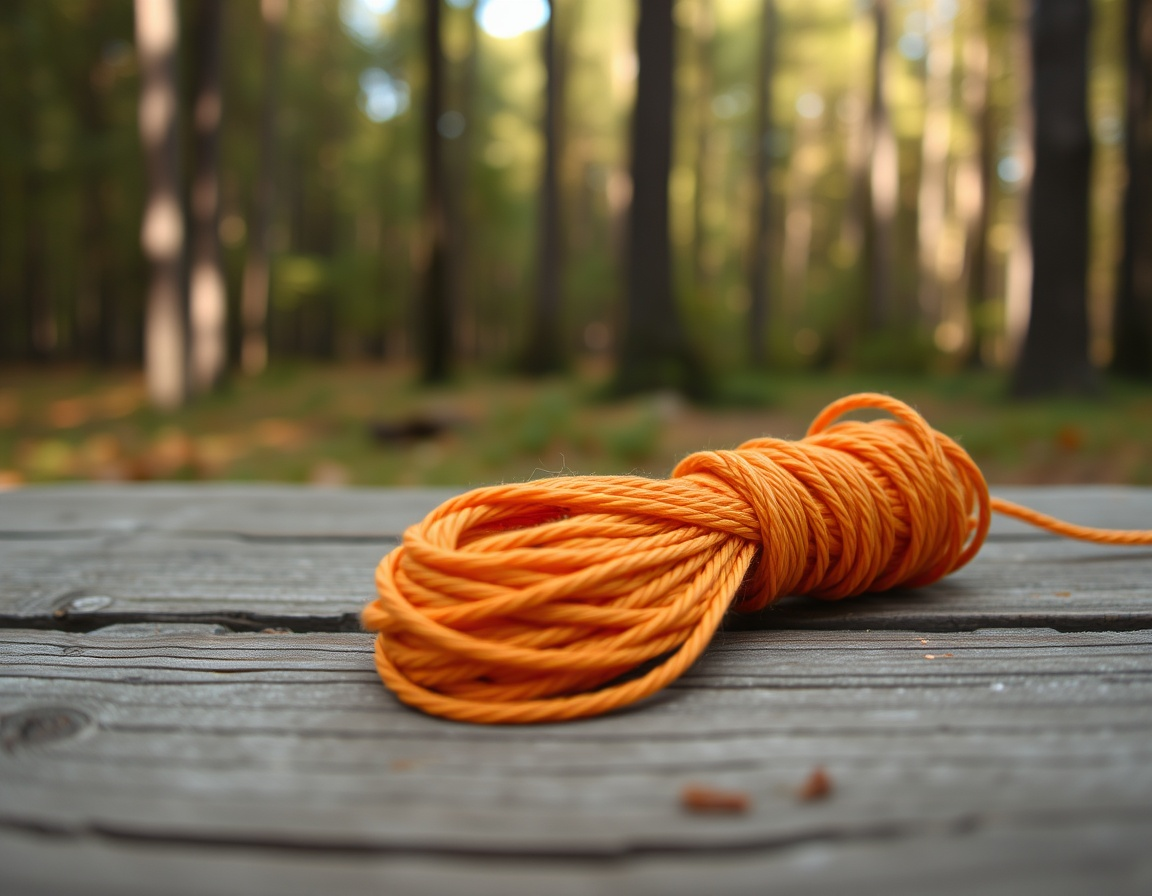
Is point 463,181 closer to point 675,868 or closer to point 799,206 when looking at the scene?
point 799,206

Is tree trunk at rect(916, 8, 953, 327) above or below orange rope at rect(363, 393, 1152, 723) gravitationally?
above

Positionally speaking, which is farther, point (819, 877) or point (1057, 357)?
point (1057, 357)

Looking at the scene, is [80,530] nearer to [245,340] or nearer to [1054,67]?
[1054,67]

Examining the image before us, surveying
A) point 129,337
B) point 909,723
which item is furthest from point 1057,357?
point 129,337

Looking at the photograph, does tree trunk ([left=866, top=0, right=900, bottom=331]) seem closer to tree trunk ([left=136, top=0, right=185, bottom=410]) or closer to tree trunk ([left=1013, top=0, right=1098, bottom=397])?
tree trunk ([left=1013, top=0, right=1098, bottom=397])

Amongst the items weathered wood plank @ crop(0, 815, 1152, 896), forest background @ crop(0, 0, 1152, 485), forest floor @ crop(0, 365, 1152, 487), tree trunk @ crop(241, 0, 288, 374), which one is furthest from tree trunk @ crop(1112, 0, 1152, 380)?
tree trunk @ crop(241, 0, 288, 374)

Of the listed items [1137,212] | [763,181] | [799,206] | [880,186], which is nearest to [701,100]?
[763,181]

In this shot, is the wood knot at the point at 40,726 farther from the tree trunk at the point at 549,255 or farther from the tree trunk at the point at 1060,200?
the tree trunk at the point at 549,255
